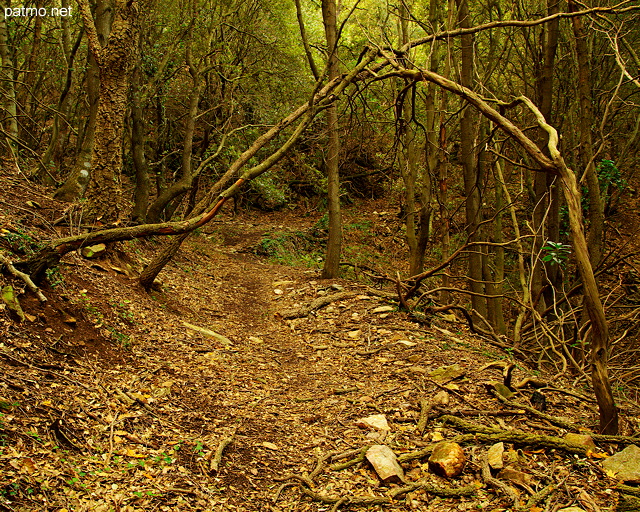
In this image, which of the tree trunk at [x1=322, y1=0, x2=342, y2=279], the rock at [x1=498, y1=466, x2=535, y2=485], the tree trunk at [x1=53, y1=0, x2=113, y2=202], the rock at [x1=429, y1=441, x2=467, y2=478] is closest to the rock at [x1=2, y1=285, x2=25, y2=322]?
the rock at [x1=429, y1=441, x2=467, y2=478]

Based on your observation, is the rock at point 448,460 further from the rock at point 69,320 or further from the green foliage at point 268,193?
the green foliage at point 268,193

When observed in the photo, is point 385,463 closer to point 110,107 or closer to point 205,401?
point 205,401

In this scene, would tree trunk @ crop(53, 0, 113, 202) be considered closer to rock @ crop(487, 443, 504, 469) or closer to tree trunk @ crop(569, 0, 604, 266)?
rock @ crop(487, 443, 504, 469)

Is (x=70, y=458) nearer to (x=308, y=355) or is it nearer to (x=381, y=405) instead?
(x=381, y=405)

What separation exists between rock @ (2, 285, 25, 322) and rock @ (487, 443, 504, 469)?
146 inches

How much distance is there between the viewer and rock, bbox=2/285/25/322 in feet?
12.4

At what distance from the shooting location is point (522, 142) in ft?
11.4

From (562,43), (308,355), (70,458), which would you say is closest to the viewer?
(70,458)

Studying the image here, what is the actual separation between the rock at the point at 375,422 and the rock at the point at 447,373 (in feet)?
2.76

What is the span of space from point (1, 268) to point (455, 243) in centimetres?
1345

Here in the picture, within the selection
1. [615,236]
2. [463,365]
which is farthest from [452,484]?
[615,236]

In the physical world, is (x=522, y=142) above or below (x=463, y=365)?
above

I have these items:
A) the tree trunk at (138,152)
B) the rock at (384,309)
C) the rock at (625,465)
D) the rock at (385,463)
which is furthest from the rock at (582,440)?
the tree trunk at (138,152)

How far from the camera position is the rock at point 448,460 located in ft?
10.2
